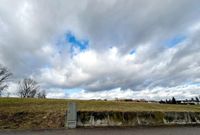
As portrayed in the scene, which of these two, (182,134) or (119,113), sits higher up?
(119,113)

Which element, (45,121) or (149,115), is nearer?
(45,121)

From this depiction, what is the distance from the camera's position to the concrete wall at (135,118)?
11328 millimetres

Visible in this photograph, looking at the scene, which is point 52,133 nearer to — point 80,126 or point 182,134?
point 80,126

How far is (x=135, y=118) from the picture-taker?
12250 millimetres

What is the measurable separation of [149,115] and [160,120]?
95 cm

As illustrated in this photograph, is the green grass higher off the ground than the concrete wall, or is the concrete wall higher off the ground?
the green grass

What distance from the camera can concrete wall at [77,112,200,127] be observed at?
11.3 m

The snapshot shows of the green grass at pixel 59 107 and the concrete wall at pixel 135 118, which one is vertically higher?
the green grass at pixel 59 107

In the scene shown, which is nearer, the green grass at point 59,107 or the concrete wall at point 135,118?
the concrete wall at point 135,118

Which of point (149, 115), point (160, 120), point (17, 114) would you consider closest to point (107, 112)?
point (149, 115)

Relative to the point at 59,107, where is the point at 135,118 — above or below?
below

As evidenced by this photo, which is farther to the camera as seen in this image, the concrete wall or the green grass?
the green grass

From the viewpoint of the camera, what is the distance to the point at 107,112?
39.2 ft

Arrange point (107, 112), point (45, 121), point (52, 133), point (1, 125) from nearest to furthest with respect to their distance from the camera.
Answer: point (52, 133) → point (1, 125) → point (45, 121) → point (107, 112)
